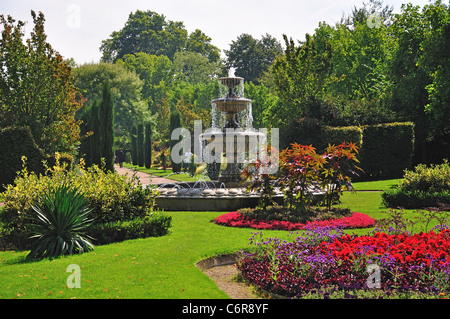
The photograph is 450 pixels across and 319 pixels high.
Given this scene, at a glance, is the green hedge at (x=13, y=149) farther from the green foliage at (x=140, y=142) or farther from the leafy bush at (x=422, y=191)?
the green foliage at (x=140, y=142)

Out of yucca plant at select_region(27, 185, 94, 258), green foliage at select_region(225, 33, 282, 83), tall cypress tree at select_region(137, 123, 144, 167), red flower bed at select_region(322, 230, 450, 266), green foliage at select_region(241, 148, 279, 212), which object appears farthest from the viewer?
green foliage at select_region(225, 33, 282, 83)

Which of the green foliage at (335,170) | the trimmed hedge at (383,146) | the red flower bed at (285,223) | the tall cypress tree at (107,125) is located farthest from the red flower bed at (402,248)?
the tall cypress tree at (107,125)

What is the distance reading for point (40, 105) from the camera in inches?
708

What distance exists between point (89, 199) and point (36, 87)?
11032 mm

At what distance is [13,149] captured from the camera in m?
16.9

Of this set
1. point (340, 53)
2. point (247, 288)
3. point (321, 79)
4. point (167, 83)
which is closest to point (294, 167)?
point (247, 288)

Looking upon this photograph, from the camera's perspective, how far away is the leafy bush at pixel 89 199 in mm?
8523

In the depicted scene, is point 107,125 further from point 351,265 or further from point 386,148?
point 351,265

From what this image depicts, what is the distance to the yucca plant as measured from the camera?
740 centimetres

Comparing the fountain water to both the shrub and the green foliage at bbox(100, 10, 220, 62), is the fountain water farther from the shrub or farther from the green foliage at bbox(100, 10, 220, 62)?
the green foliage at bbox(100, 10, 220, 62)

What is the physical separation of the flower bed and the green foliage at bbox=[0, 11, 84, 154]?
1392 centimetres

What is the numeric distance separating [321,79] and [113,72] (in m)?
29.8

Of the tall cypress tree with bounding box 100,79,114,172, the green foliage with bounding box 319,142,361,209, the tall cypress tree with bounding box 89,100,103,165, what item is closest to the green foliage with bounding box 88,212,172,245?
the green foliage with bounding box 319,142,361,209
